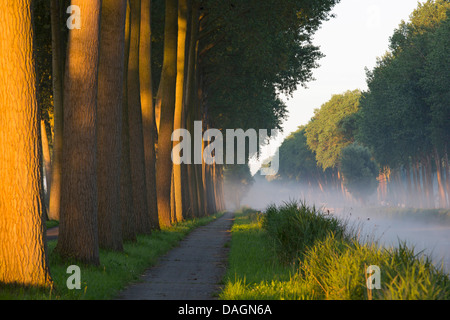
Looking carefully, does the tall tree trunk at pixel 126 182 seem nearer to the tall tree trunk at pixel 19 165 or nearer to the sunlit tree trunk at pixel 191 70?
the tall tree trunk at pixel 19 165

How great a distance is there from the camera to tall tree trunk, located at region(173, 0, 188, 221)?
2986 centimetres

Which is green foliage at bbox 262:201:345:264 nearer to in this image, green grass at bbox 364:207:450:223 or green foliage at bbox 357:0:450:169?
green grass at bbox 364:207:450:223

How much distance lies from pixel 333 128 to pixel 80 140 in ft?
288

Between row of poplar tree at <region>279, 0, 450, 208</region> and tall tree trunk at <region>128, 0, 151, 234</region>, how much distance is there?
30.3 meters

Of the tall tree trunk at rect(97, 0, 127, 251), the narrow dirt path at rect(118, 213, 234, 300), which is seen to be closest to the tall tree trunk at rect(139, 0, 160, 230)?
the narrow dirt path at rect(118, 213, 234, 300)

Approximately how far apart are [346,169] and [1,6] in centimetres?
8189

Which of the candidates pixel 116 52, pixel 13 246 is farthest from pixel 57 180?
pixel 13 246

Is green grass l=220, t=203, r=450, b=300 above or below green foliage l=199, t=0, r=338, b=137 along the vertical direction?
below

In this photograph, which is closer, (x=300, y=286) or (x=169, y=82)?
(x=300, y=286)

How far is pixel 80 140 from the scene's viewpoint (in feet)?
39.5

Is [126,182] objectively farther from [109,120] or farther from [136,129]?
[109,120]

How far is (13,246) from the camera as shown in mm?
8805

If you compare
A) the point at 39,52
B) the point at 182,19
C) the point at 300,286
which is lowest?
the point at 300,286
